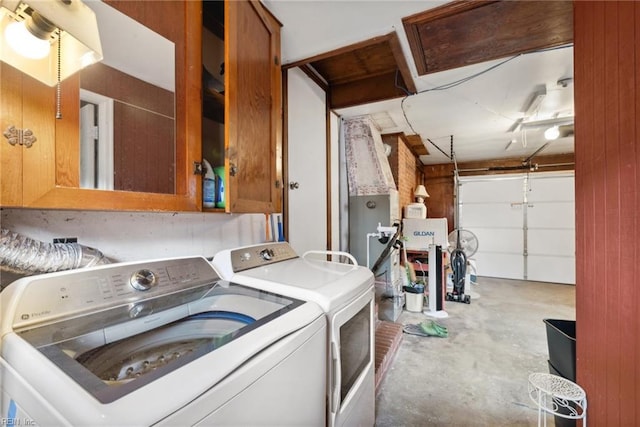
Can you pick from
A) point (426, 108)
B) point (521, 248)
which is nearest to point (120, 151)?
point (426, 108)

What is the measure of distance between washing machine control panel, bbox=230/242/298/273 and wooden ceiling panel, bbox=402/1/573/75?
1512mm

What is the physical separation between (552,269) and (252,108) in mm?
6908

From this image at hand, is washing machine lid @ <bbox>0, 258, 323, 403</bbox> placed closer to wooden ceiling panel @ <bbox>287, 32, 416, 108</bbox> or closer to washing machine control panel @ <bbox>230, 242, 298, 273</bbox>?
washing machine control panel @ <bbox>230, 242, 298, 273</bbox>

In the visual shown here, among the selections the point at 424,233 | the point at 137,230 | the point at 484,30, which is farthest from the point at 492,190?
the point at 137,230

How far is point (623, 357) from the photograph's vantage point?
3.29ft

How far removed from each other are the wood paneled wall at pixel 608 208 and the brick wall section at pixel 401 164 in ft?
8.62

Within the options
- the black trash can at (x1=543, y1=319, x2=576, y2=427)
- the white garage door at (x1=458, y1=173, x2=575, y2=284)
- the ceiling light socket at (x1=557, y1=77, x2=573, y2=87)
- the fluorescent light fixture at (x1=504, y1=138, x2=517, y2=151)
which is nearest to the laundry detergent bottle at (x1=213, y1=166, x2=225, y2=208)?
the black trash can at (x1=543, y1=319, x2=576, y2=427)

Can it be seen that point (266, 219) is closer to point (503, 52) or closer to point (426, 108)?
point (503, 52)

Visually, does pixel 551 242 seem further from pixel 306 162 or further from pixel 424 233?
pixel 306 162

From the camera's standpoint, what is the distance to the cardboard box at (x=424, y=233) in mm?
3705

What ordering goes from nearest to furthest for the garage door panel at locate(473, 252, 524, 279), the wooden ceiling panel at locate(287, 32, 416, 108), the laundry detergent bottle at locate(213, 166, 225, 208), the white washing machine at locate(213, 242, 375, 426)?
1. the white washing machine at locate(213, 242, 375, 426)
2. the laundry detergent bottle at locate(213, 166, 225, 208)
3. the wooden ceiling panel at locate(287, 32, 416, 108)
4. the garage door panel at locate(473, 252, 524, 279)

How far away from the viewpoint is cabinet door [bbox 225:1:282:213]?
42.0 inches

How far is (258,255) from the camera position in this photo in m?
1.39

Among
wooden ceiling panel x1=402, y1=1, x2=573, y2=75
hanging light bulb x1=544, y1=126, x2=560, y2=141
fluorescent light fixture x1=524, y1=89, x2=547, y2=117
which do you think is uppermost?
fluorescent light fixture x1=524, y1=89, x2=547, y2=117
